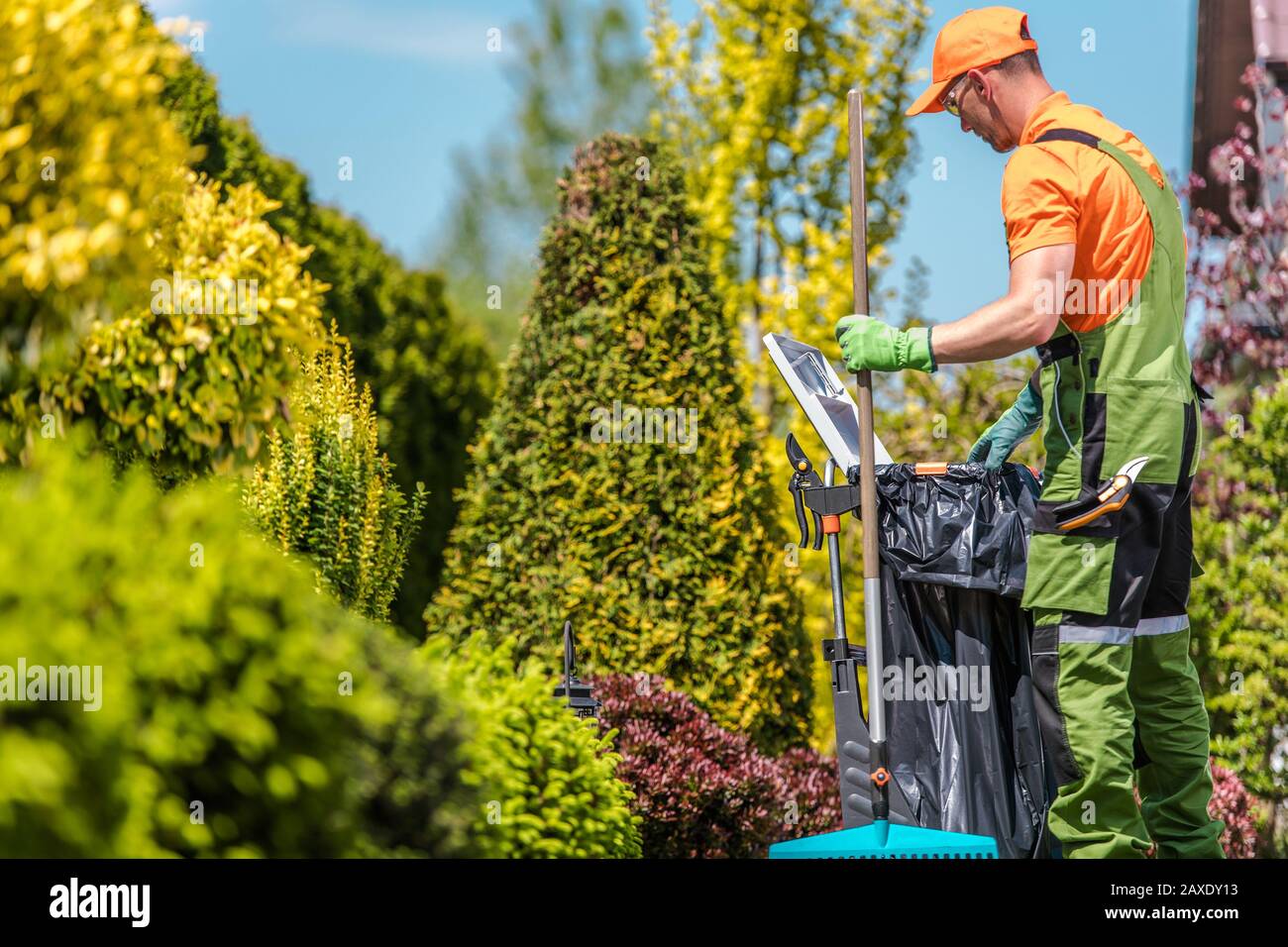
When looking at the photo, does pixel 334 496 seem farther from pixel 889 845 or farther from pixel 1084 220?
pixel 1084 220

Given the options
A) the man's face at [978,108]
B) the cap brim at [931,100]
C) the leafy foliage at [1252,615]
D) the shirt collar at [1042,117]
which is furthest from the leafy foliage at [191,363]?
the leafy foliage at [1252,615]

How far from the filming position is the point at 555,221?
4996 millimetres

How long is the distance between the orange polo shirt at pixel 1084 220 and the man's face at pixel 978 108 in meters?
0.25

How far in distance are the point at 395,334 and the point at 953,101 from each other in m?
5.11

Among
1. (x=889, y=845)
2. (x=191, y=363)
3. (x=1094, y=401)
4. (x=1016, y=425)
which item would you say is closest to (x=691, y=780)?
(x=889, y=845)

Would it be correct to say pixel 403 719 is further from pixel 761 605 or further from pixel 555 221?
pixel 555 221

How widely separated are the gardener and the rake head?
9.2 inches

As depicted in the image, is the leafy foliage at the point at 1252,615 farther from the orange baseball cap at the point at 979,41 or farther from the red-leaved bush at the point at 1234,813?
the orange baseball cap at the point at 979,41

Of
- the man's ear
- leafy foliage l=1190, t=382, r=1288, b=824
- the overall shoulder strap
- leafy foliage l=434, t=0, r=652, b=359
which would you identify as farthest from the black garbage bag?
leafy foliage l=434, t=0, r=652, b=359

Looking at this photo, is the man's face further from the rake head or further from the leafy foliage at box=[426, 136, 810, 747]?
the rake head
